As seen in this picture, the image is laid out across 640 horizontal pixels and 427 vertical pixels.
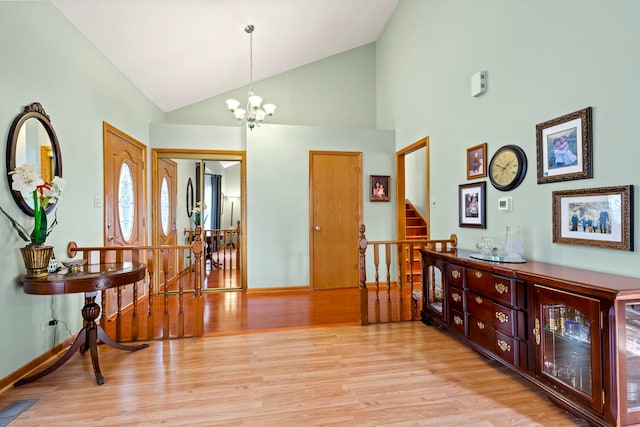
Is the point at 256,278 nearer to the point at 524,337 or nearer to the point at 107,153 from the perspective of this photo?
the point at 107,153

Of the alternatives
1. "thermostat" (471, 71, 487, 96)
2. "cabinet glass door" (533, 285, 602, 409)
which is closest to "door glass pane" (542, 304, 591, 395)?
"cabinet glass door" (533, 285, 602, 409)

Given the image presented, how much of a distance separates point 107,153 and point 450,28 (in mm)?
3949

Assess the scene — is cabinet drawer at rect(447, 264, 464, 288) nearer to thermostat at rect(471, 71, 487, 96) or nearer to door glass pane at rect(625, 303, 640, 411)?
door glass pane at rect(625, 303, 640, 411)

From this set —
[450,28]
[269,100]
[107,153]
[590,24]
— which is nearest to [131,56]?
[107,153]

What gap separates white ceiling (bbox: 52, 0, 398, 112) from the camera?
279 centimetres

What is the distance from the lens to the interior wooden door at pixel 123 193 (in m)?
3.27

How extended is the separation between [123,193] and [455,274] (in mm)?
3733

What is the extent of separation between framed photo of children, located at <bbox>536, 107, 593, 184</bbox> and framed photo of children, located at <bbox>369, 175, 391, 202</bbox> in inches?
99.6

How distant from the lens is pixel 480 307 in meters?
2.36

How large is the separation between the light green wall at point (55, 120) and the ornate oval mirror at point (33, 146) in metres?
0.05

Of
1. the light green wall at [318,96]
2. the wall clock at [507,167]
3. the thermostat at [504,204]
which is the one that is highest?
the light green wall at [318,96]

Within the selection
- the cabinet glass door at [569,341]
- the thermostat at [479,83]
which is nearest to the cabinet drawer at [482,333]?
the cabinet glass door at [569,341]

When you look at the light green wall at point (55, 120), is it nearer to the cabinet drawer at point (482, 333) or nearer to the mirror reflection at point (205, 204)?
the mirror reflection at point (205, 204)

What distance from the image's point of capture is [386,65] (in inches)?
197
